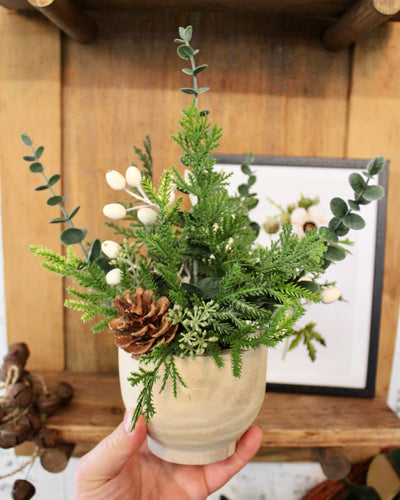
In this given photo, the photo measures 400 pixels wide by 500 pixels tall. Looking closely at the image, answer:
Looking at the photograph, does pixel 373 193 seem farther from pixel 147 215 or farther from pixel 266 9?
pixel 266 9

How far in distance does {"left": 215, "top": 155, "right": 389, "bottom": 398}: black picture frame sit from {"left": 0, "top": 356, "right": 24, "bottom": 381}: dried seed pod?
43 cm

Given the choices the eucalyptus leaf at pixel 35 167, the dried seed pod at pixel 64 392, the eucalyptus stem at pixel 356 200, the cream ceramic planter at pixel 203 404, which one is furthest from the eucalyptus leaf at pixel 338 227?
the dried seed pod at pixel 64 392

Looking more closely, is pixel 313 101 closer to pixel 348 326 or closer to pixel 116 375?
pixel 348 326

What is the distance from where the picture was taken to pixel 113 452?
1.53ft

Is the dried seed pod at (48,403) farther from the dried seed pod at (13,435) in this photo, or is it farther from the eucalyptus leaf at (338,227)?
the eucalyptus leaf at (338,227)

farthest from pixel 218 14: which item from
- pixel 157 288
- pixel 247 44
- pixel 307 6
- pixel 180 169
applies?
pixel 157 288

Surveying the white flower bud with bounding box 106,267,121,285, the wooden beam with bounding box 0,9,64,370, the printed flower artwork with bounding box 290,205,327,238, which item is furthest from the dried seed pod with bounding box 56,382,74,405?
the printed flower artwork with bounding box 290,205,327,238

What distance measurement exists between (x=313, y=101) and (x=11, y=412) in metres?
0.74

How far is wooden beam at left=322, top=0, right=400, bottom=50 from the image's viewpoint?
0.53 m

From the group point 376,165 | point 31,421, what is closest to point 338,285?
point 376,165

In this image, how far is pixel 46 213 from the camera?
0.75m

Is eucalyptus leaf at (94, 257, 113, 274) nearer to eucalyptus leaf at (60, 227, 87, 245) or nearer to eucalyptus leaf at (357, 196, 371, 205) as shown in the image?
eucalyptus leaf at (60, 227, 87, 245)

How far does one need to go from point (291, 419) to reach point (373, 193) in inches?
16.6

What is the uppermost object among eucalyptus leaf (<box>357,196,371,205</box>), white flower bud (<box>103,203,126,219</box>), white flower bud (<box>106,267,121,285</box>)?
eucalyptus leaf (<box>357,196,371,205</box>)
